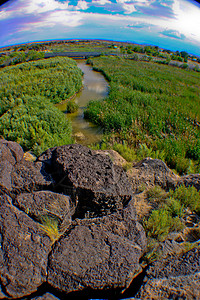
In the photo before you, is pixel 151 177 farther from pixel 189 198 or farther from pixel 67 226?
pixel 67 226

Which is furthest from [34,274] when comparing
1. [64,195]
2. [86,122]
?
[86,122]

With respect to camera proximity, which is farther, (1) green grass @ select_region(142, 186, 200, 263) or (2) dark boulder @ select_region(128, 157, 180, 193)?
(2) dark boulder @ select_region(128, 157, 180, 193)

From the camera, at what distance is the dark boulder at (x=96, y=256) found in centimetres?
178

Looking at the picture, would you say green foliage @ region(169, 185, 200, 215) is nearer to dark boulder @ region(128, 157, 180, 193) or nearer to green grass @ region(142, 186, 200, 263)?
green grass @ region(142, 186, 200, 263)

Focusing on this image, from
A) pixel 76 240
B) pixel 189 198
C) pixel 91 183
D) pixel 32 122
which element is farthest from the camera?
pixel 32 122

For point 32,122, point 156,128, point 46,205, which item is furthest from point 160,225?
point 156,128

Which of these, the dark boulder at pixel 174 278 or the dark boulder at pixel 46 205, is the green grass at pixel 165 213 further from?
the dark boulder at pixel 46 205

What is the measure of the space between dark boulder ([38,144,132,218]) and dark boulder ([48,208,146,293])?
0.28 meters

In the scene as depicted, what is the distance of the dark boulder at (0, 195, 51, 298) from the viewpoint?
1709 mm

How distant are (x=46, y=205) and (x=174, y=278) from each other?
177cm

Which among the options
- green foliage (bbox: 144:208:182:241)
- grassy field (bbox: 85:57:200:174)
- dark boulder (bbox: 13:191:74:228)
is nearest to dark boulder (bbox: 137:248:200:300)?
green foliage (bbox: 144:208:182:241)

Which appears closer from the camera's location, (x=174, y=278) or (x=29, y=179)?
(x=174, y=278)

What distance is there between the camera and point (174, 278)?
1815 mm

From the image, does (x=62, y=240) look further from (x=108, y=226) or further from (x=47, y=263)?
(x=108, y=226)
